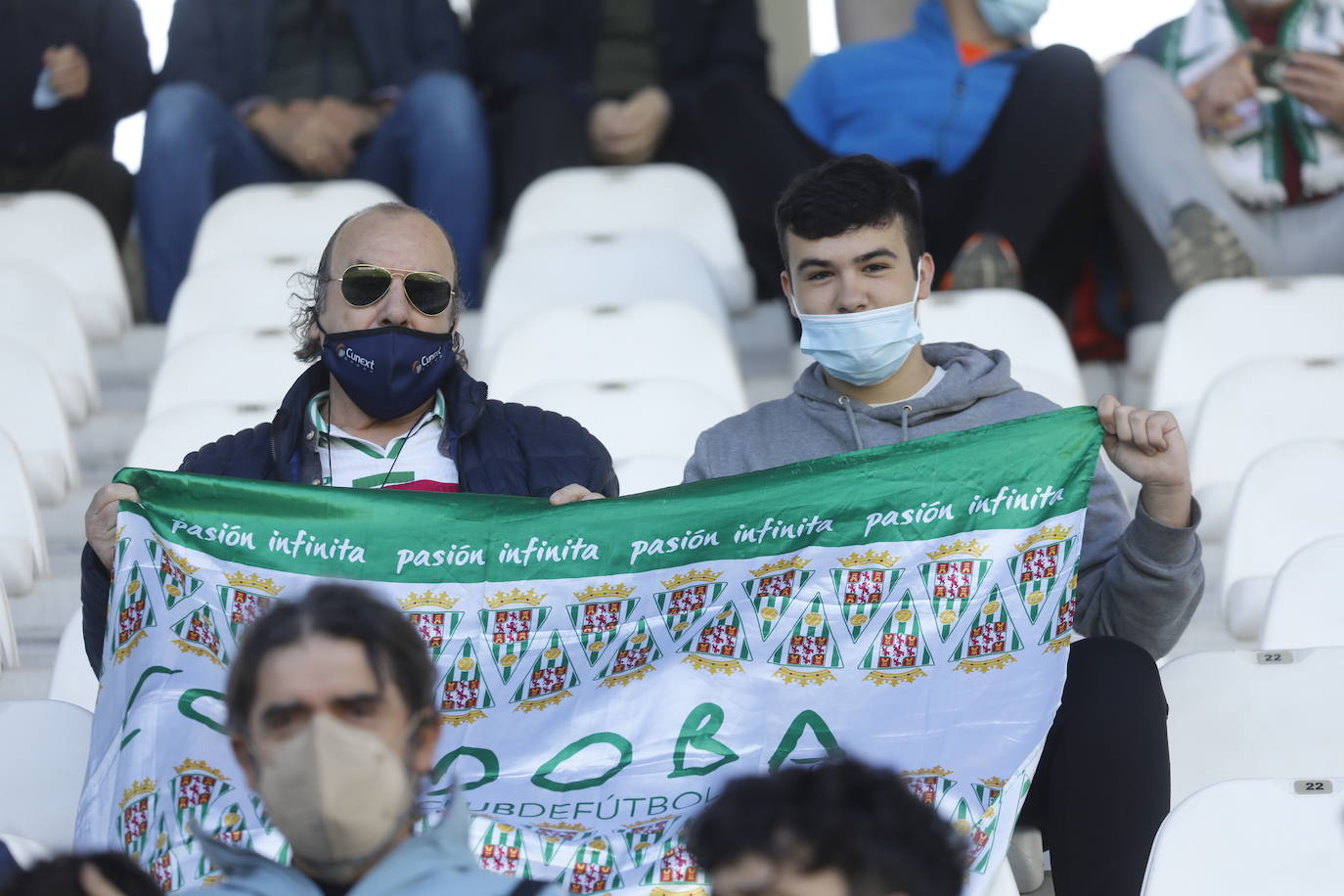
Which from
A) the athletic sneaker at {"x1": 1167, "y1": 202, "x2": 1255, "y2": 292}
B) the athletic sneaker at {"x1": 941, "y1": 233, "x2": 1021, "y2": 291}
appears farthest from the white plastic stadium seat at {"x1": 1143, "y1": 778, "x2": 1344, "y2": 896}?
the athletic sneaker at {"x1": 1167, "y1": 202, "x2": 1255, "y2": 292}

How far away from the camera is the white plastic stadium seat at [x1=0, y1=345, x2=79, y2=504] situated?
418cm

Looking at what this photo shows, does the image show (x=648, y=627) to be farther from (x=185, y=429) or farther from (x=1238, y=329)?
(x=1238, y=329)

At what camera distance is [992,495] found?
2734mm

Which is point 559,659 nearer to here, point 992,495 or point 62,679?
point 992,495

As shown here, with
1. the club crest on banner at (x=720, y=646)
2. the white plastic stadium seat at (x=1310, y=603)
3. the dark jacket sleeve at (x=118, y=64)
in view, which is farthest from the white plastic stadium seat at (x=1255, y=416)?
the dark jacket sleeve at (x=118, y=64)

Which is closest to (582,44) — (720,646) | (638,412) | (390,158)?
(390,158)

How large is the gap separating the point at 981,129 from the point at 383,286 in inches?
→ 102

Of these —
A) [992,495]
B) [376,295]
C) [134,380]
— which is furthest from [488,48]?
[992,495]

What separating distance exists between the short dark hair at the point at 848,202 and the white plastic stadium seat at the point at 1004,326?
112 cm

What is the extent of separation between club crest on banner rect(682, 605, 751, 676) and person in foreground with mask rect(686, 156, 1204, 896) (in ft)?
1.50

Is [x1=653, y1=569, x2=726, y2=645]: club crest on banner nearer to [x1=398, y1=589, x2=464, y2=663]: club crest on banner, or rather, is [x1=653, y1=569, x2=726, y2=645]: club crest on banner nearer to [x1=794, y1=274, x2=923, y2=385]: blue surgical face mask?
[x1=398, y1=589, x2=464, y2=663]: club crest on banner

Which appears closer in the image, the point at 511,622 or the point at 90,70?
the point at 511,622

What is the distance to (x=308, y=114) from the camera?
18.6ft

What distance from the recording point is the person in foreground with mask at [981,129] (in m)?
4.88
